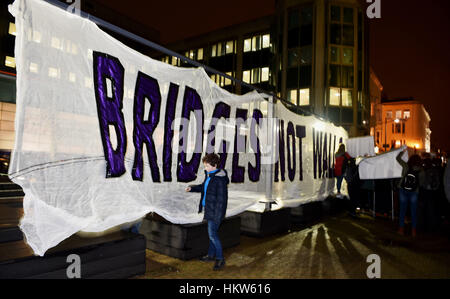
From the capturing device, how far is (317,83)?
2644 centimetres

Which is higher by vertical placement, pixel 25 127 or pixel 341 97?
pixel 341 97

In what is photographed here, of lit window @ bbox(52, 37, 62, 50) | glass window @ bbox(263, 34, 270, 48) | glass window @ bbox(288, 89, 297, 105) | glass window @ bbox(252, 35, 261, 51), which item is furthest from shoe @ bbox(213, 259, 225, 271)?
glass window @ bbox(252, 35, 261, 51)

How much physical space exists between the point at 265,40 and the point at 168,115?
104ft

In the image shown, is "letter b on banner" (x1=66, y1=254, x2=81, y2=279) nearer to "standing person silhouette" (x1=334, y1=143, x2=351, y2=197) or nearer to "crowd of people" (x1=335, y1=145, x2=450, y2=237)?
"crowd of people" (x1=335, y1=145, x2=450, y2=237)

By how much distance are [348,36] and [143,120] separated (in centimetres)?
2805

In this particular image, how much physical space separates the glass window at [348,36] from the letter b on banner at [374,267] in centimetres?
2614

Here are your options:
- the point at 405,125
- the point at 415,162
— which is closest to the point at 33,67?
the point at 415,162

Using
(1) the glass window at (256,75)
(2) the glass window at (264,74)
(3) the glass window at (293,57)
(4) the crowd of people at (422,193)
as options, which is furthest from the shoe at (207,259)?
(1) the glass window at (256,75)

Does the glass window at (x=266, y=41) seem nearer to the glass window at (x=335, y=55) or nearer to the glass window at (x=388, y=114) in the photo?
the glass window at (x=335, y=55)

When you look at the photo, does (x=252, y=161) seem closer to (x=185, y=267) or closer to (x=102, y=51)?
(x=185, y=267)

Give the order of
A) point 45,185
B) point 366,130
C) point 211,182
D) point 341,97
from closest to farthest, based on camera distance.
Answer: point 45,185 < point 211,182 < point 341,97 < point 366,130

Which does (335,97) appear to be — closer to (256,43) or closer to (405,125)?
(256,43)

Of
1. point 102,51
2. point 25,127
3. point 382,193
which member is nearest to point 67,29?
point 102,51

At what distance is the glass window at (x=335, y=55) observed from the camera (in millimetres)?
26688
